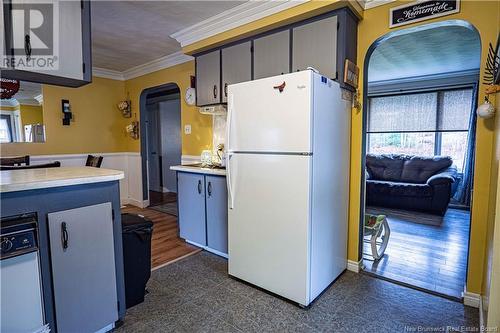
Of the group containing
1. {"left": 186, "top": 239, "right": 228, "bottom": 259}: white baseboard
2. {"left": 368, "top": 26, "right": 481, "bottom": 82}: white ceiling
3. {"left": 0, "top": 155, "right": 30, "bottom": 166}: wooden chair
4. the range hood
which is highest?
{"left": 368, "top": 26, "right": 481, "bottom": 82}: white ceiling

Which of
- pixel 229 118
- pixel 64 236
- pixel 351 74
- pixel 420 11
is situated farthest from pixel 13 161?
pixel 420 11

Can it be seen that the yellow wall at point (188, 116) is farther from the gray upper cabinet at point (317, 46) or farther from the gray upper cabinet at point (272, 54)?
the gray upper cabinet at point (317, 46)

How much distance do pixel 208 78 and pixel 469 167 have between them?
191 inches

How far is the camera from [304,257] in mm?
2008

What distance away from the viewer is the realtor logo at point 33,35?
1.59m

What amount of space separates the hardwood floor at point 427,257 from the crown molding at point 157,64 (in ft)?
11.7

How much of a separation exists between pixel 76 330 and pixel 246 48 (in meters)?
2.72

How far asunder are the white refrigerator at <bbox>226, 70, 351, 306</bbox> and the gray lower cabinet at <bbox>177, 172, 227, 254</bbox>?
0.48 meters

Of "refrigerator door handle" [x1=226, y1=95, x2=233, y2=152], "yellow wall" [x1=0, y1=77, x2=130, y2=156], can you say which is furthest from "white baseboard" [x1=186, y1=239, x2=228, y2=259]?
"yellow wall" [x1=0, y1=77, x2=130, y2=156]

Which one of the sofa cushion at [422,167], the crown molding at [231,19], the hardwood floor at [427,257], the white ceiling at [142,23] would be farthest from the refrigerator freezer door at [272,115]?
the sofa cushion at [422,167]

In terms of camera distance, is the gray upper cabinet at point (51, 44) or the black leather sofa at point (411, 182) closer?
the gray upper cabinet at point (51, 44)

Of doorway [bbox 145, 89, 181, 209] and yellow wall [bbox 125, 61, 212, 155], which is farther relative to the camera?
doorway [bbox 145, 89, 181, 209]

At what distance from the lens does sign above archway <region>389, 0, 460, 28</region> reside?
81.5 inches

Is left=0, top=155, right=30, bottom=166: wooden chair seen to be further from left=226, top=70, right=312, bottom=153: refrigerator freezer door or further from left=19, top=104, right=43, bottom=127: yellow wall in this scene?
left=226, top=70, right=312, bottom=153: refrigerator freezer door
